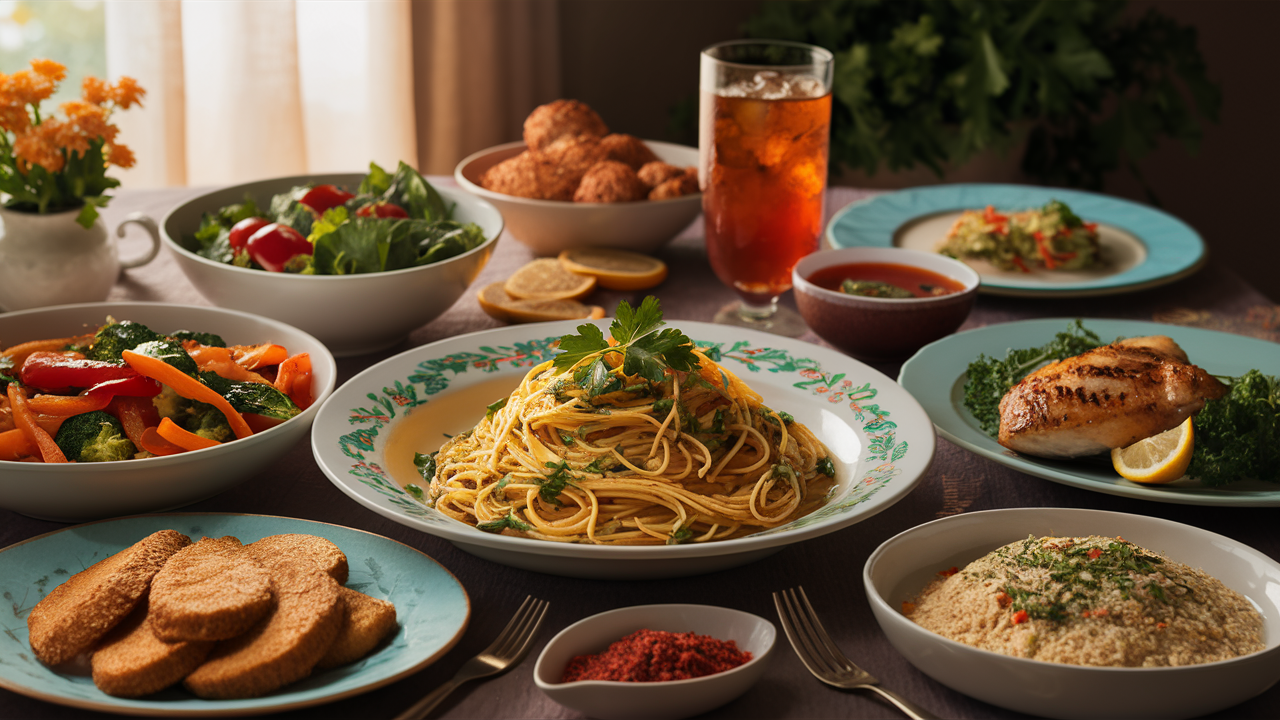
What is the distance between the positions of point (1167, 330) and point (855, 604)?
4.27ft

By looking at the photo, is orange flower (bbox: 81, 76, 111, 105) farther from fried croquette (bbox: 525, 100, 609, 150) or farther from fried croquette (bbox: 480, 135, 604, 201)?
fried croquette (bbox: 525, 100, 609, 150)

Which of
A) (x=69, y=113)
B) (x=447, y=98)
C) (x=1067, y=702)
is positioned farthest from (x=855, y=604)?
(x=447, y=98)

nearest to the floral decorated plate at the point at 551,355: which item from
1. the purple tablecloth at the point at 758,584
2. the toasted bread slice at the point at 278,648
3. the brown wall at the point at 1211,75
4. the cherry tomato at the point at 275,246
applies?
the purple tablecloth at the point at 758,584

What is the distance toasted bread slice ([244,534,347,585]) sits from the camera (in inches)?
53.1

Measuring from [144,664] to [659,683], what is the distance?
61cm

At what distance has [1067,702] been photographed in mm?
1147

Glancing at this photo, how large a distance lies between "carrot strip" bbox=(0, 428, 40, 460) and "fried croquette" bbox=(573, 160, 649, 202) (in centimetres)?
165

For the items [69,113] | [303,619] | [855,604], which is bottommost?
[855,604]

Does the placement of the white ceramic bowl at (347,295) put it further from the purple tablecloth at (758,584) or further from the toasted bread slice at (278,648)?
the toasted bread slice at (278,648)

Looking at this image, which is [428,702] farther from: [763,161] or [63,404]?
[763,161]

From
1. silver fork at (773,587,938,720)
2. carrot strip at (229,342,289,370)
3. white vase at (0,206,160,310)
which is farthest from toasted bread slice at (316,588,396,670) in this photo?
white vase at (0,206,160,310)

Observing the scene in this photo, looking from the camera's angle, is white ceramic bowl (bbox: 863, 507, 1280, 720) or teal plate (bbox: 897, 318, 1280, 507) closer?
white ceramic bowl (bbox: 863, 507, 1280, 720)

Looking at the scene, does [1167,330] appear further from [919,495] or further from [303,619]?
[303,619]

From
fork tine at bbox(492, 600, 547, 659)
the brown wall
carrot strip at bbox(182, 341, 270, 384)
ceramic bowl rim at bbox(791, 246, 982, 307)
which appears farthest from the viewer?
the brown wall
